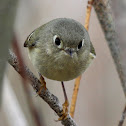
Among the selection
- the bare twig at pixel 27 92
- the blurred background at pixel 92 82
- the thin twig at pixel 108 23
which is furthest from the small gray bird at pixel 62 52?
the blurred background at pixel 92 82

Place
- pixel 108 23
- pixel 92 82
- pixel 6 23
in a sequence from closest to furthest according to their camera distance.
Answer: pixel 6 23
pixel 108 23
pixel 92 82

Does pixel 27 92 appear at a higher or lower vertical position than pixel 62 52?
higher

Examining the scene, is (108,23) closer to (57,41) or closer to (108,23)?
(108,23)

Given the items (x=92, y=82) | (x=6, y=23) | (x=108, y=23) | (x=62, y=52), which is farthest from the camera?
(x=92, y=82)

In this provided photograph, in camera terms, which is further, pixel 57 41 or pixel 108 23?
pixel 108 23

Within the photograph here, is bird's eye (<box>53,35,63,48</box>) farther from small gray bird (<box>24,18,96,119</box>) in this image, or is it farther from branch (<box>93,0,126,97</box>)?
branch (<box>93,0,126,97</box>)

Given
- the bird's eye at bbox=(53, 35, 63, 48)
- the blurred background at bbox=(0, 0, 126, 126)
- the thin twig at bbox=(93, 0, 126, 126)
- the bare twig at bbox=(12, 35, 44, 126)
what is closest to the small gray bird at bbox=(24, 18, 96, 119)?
the bird's eye at bbox=(53, 35, 63, 48)

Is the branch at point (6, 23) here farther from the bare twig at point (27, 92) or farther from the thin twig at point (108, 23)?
the thin twig at point (108, 23)

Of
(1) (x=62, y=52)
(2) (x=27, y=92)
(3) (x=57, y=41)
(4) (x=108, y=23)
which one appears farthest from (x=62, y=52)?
(2) (x=27, y=92)
